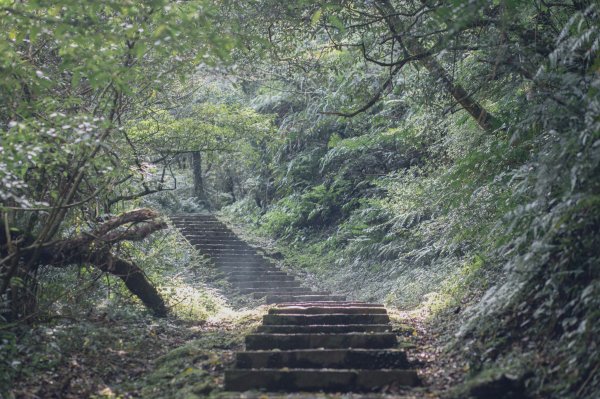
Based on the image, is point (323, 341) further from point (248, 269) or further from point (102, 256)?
point (248, 269)

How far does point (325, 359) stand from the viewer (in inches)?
251

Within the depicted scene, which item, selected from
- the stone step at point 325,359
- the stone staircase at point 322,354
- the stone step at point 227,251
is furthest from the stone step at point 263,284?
the stone step at point 325,359

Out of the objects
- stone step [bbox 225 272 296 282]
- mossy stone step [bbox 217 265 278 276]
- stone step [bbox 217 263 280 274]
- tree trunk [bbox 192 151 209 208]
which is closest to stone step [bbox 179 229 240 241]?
stone step [bbox 217 263 280 274]

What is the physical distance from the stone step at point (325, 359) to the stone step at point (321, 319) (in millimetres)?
1403

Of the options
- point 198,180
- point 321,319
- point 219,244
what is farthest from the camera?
point 198,180

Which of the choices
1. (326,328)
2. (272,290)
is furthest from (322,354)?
(272,290)

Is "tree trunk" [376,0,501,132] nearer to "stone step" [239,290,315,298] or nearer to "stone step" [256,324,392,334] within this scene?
"stone step" [256,324,392,334]

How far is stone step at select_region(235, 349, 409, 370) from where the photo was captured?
20.6 feet

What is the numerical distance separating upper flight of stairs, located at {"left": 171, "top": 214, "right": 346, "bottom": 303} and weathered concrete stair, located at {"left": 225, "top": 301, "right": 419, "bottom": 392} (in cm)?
505

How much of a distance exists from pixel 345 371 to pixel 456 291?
127 inches

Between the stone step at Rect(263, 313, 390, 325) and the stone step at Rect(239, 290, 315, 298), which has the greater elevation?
the stone step at Rect(263, 313, 390, 325)

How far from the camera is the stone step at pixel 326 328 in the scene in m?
7.39

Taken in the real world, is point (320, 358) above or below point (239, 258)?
above

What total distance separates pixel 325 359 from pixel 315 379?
1.63ft
